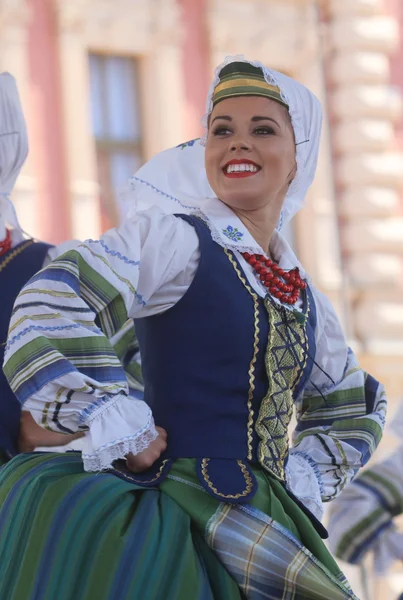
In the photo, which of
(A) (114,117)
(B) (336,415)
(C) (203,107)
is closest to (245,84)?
(B) (336,415)

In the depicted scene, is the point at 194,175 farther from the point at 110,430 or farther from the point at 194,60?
the point at 194,60

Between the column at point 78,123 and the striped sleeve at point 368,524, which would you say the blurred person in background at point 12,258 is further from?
the column at point 78,123

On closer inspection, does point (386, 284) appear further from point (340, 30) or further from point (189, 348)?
point (189, 348)

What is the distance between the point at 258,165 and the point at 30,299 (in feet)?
1.97

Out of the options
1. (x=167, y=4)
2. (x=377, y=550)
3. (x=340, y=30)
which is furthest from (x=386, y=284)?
(x=377, y=550)

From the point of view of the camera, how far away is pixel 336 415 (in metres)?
2.79

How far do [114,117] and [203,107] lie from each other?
752 mm

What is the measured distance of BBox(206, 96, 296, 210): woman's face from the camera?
2637 mm

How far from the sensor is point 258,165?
2.65 meters

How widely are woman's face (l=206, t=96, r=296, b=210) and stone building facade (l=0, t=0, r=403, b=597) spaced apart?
7.50m

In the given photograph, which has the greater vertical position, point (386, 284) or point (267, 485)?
point (267, 485)

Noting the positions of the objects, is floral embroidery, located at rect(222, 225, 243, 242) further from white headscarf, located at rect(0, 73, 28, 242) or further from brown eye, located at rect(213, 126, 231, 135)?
white headscarf, located at rect(0, 73, 28, 242)

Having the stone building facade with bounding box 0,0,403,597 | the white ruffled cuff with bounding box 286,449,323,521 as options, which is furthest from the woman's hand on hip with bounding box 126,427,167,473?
the stone building facade with bounding box 0,0,403,597

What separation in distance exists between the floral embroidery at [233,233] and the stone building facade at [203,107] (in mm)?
7571
